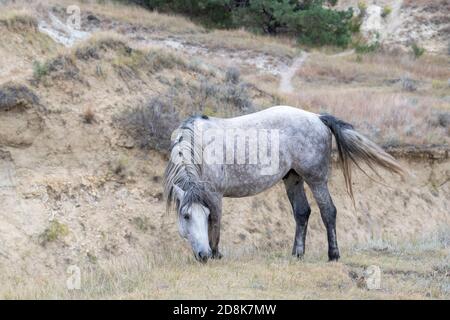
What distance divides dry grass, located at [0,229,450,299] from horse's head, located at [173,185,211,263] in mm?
229

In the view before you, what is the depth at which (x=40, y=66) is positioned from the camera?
1445 cm

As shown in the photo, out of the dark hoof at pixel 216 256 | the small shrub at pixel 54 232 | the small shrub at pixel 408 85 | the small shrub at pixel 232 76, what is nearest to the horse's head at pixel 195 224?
the dark hoof at pixel 216 256

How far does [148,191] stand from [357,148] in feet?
16.4

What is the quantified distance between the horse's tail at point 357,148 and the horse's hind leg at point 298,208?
84 cm

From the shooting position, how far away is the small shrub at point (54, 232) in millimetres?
12070

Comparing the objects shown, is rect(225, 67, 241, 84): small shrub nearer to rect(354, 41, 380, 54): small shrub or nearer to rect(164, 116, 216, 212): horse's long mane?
rect(164, 116, 216, 212): horse's long mane

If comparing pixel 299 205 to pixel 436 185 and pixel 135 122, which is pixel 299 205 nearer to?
pixel 135 122

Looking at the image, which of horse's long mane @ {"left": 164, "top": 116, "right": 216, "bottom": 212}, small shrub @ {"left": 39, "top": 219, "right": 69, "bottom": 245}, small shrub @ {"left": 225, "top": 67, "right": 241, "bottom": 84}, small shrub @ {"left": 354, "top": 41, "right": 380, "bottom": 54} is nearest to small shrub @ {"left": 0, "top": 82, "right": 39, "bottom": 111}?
small shrub @ {"left": 39, "top": 219, "right": 69, "bottom": 245}

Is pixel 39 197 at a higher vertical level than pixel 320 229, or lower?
higher

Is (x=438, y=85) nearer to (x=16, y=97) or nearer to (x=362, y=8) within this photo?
(x=362, y=8)

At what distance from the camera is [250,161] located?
10.1m
